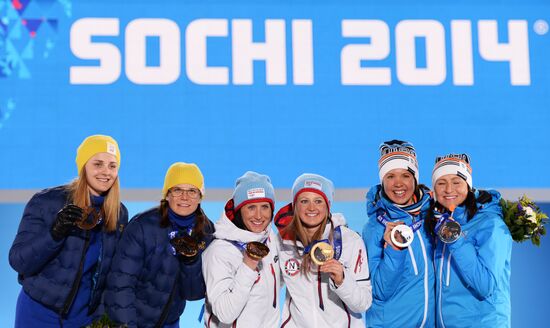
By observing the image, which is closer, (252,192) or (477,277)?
(477,277)

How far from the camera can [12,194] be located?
6.83 meters

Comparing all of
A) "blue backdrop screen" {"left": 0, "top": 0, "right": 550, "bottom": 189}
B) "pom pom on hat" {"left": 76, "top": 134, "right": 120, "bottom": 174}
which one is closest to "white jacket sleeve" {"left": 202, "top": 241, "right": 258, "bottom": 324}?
"pom pom on hat" {"left": 76, "top": 134, "right": 120, "bottom": 174}

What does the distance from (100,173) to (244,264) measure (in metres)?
1.11

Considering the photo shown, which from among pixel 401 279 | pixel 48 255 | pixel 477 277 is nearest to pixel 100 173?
pixel 48 255

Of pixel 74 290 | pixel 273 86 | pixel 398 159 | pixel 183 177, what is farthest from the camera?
pixel 273 86

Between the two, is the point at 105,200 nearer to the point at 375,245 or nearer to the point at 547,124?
the point at 375,245

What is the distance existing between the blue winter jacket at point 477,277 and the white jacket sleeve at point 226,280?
1.23 metres

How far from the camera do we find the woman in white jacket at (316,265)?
417 cm

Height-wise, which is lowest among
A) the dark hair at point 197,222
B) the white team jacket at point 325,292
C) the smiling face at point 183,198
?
the white team jacket at point 325,292

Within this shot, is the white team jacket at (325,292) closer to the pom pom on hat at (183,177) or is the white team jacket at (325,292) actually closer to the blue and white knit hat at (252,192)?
the blue and white knit hat at (252,192)

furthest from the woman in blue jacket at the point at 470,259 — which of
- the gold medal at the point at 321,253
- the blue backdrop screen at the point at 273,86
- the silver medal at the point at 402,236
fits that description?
the blue backdrop screen at the point at 273,86

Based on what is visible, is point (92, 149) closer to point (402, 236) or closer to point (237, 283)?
point (237, 283)

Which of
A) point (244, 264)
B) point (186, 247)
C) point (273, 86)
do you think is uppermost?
point (273, 86)

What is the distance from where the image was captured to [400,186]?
14.3ft
